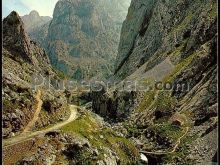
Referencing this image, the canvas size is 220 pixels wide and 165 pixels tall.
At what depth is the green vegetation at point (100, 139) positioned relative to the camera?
8494 cm

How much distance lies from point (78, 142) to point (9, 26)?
3103 inches

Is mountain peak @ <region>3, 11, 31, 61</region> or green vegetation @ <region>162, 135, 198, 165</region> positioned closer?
green vegetation @ <region>162, 135, 198, 165</region>

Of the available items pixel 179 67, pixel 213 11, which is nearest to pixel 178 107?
pixel 179 67

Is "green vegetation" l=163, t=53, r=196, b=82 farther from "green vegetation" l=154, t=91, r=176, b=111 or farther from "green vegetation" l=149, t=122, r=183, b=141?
"green vegetation" l=149, t=122, r=183, b=141

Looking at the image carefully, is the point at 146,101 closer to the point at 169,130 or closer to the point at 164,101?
the point at 164,101

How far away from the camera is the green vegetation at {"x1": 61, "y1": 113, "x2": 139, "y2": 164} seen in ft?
279

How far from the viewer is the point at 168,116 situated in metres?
138

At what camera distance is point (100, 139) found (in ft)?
295

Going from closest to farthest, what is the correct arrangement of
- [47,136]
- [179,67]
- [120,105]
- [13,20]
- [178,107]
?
[47,136]
[178,107]
[13,20]
[179,67]
[120,105]

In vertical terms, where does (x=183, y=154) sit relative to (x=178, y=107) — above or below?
below

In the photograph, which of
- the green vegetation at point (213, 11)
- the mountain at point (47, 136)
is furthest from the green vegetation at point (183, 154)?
the green vegetation at point (213, 11)

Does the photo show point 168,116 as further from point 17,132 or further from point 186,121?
point 17,132

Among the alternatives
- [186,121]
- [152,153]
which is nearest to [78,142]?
[152,153]

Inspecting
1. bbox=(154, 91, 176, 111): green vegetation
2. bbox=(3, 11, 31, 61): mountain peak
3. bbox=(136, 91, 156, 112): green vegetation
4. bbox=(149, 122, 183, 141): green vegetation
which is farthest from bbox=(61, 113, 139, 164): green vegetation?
bbox=(136, 91, 156, 112): green vegetation
